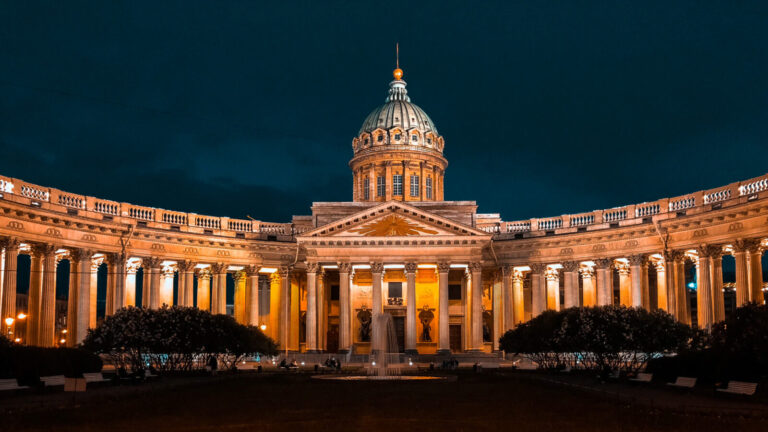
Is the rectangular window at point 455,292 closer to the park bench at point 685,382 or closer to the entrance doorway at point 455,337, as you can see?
the entrance doorway at point 455,337

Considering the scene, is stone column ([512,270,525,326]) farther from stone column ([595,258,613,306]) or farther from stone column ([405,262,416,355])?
stone column ([405,262,416,355])

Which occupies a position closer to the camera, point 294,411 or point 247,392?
point 294,411

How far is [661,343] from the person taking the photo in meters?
42.7

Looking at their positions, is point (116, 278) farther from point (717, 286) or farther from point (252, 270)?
point (717, 286)

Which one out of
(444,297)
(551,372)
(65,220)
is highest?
(65,220)

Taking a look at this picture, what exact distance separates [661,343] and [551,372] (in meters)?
7.74

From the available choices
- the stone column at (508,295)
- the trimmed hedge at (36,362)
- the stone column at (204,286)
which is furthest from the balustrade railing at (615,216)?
the trimmed hedge at (36,362)

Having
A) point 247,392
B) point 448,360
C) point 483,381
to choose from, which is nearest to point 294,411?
point 247,392

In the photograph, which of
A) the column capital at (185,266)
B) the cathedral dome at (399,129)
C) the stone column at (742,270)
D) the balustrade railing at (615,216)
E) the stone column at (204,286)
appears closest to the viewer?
the stone column at (742,270)

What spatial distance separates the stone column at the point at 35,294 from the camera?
50062 mm

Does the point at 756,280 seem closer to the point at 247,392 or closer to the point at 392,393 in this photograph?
the point at 392,393

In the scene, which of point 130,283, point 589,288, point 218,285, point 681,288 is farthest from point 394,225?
point 681,288

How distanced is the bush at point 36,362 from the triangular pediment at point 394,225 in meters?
30.4

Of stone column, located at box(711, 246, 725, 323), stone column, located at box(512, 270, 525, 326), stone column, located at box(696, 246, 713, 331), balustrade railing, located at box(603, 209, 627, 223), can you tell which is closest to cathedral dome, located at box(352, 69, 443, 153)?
stone column, located at box(512, 270, 525, 326)
